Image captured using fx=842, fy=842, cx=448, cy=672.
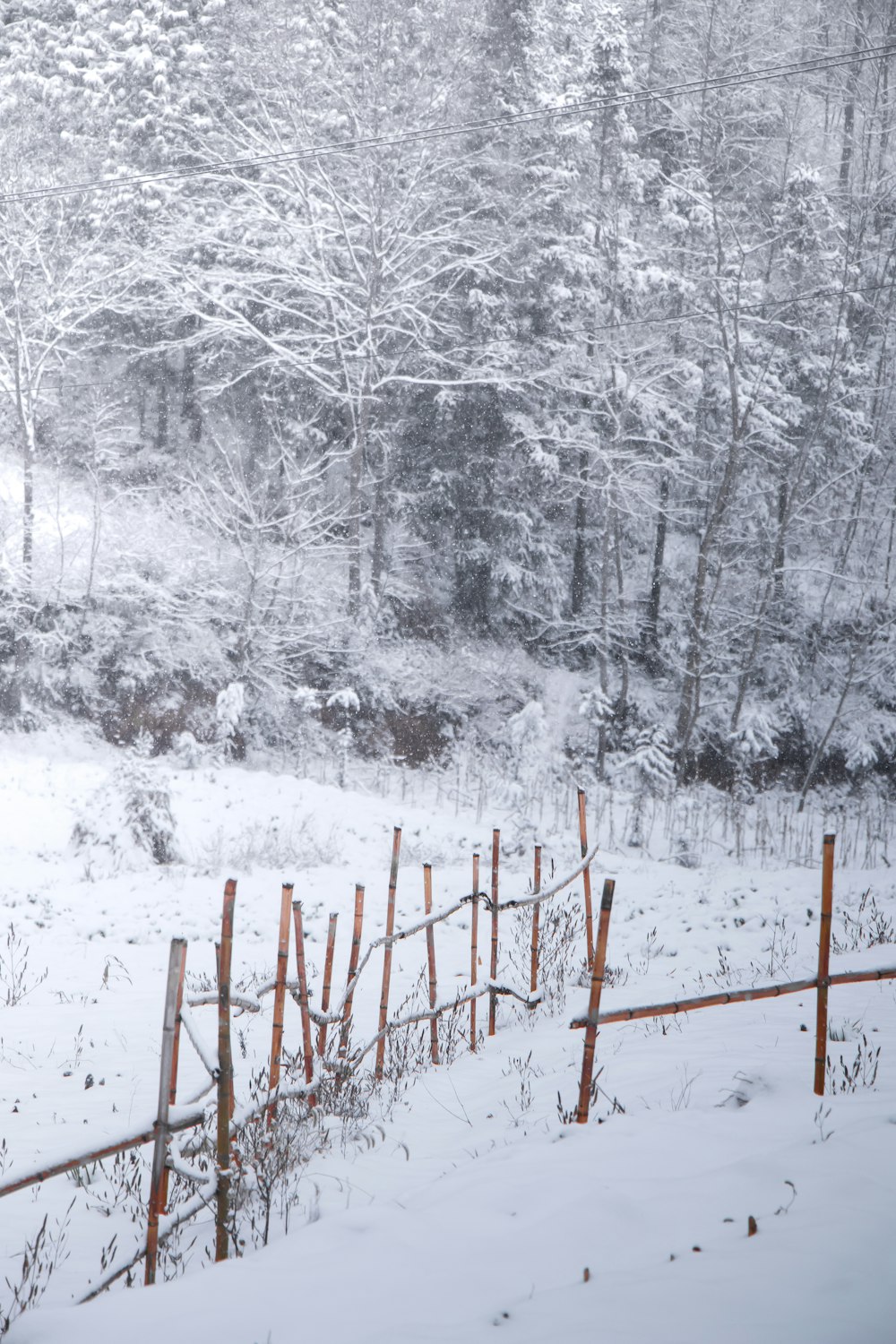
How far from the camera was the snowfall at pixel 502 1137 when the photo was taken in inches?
95.0

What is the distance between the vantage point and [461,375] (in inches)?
776

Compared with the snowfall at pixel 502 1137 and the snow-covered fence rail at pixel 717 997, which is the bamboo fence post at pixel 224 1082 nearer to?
the snowfall at pixel 502 1137

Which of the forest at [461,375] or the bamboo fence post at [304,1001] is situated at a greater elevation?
the forest at [461,375]

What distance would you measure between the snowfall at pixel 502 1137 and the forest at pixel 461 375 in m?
7.04

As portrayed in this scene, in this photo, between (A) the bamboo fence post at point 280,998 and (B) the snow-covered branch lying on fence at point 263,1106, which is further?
(A) the bamboo fence post at point 280,998

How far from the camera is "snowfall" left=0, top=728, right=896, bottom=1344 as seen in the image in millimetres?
2412

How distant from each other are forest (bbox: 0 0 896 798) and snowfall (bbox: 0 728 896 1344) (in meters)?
7.04

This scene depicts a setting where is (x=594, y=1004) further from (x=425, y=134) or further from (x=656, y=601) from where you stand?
(x=656, y=601)

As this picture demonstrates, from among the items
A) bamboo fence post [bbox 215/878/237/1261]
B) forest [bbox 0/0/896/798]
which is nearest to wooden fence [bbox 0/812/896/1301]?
bamboo fence post [bbox 215/878/237/1261]

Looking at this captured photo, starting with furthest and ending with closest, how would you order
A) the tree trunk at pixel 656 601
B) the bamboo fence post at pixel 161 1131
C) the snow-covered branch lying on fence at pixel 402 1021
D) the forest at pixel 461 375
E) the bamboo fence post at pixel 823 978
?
the tree trunk at pixel 656 601 → the forest at pixel 461 375 → the snow-covered branch lying on fence at pixel 402 1021 → the bamboo fence post at pixel 823 978 → the bamboo fence post at pixel 161 1131

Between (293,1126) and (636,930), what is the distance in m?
5.43

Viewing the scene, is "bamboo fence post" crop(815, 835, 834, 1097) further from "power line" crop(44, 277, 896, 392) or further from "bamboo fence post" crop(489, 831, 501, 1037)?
"power line" crop(44, 277, 896, 392)

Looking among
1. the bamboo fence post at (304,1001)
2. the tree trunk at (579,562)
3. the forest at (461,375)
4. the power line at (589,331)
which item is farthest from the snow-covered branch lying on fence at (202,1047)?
the tree trunk at (579,562)

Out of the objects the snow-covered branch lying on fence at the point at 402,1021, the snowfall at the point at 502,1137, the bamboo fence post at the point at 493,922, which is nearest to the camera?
the snowfall at the point at 502,1137
